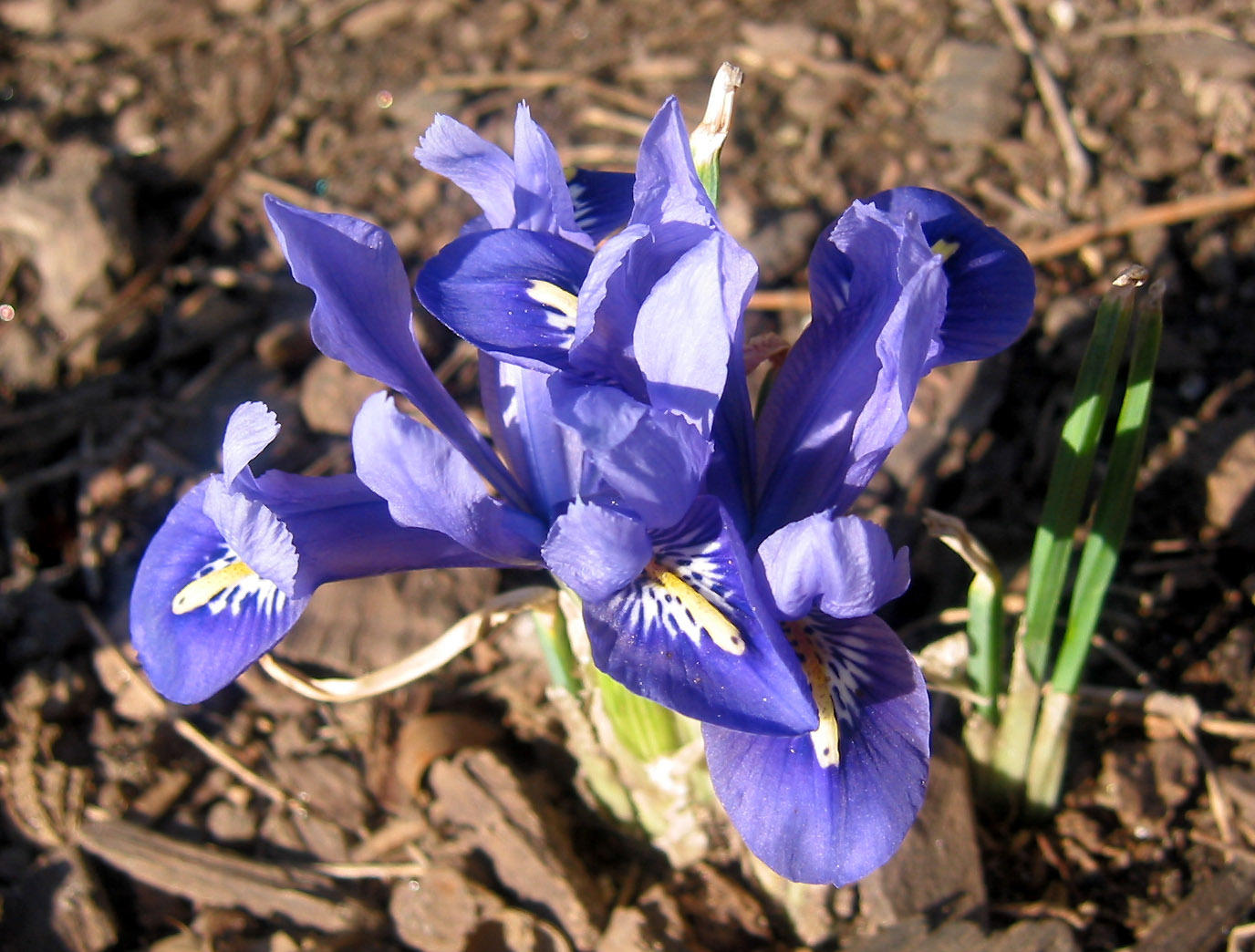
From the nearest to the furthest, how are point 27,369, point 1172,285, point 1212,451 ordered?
1. point 1212,451
2. point 1172,285
3. point 27,369

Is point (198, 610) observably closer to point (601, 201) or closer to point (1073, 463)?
point (601, 201)

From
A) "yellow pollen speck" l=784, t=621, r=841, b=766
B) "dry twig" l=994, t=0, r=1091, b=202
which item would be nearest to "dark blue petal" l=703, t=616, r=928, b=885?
"yellow pollen speck" l=784, t=621, r=841, b=766

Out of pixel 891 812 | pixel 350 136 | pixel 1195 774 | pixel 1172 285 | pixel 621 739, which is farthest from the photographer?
pixel 350 136

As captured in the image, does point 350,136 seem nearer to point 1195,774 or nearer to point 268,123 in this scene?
point 268,123

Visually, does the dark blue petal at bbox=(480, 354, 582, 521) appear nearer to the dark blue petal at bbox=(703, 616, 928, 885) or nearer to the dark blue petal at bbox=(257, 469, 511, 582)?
the dark blue petal at bbox=(257, 469, 511, 582)

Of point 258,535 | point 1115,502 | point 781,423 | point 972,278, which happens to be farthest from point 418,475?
point 1115,502

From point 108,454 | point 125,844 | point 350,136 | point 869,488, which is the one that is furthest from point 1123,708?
point 350,136

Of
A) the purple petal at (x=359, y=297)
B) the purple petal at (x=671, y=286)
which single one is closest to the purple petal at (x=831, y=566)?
the purple petal at (x=671, y=286)
